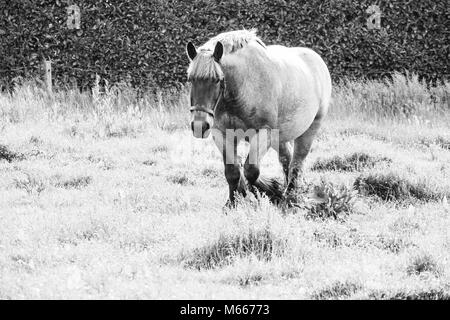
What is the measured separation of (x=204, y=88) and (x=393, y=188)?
2877mm

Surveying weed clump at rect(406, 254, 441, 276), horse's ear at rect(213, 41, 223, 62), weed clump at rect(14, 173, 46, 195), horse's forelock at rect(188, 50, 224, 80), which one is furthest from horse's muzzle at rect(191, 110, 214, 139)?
weed clump at rect(14, 173, 46, 195)

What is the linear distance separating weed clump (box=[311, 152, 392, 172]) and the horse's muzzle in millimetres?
3382

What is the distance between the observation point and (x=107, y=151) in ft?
33.1

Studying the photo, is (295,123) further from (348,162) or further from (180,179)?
(348,162)

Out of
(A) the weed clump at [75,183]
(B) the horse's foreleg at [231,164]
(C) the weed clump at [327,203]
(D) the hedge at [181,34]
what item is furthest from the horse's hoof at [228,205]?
(D) the hedge at [181,34]

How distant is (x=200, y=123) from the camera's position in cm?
641

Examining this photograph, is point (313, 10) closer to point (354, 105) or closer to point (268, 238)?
point (354, 105)

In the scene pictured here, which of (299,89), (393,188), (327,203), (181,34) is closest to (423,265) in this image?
(327,203)

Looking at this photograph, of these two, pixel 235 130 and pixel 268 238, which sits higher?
pixel 235 130

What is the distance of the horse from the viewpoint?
6496 mm

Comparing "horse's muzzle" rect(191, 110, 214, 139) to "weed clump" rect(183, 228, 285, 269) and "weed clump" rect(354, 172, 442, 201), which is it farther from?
"weed clump" rect(354, 172, 442, 201)

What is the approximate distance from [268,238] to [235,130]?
1.47 m

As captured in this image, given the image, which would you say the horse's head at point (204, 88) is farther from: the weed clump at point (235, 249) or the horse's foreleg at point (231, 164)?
the weed clump at point (235, 249)
